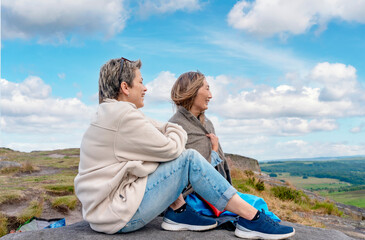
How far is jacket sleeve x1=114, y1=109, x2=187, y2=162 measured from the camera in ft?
10.6

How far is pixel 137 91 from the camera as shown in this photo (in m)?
3.58

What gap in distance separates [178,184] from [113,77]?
125 cm

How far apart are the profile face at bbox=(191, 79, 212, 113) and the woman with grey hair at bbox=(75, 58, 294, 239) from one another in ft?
3.76

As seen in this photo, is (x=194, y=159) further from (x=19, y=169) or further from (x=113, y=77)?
(x=19, y=169)

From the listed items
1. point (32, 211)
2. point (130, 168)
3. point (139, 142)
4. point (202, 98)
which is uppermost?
point (202, 98)

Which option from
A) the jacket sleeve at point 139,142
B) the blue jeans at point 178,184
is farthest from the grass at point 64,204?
the jacket sleeve at point 139,142

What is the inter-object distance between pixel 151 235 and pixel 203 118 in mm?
1867

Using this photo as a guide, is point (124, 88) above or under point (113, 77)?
under

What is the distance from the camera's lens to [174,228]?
3730mm

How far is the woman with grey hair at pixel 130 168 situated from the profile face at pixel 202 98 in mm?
1147

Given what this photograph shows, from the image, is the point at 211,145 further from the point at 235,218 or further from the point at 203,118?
the point at 235,218

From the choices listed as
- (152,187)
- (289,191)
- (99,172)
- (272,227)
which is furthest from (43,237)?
(289,191)

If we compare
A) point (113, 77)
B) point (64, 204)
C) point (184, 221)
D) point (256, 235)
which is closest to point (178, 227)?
point (184, 221)

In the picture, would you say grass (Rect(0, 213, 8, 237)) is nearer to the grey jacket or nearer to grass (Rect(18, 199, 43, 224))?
grass (Rect(18, 199, 43, 224))
